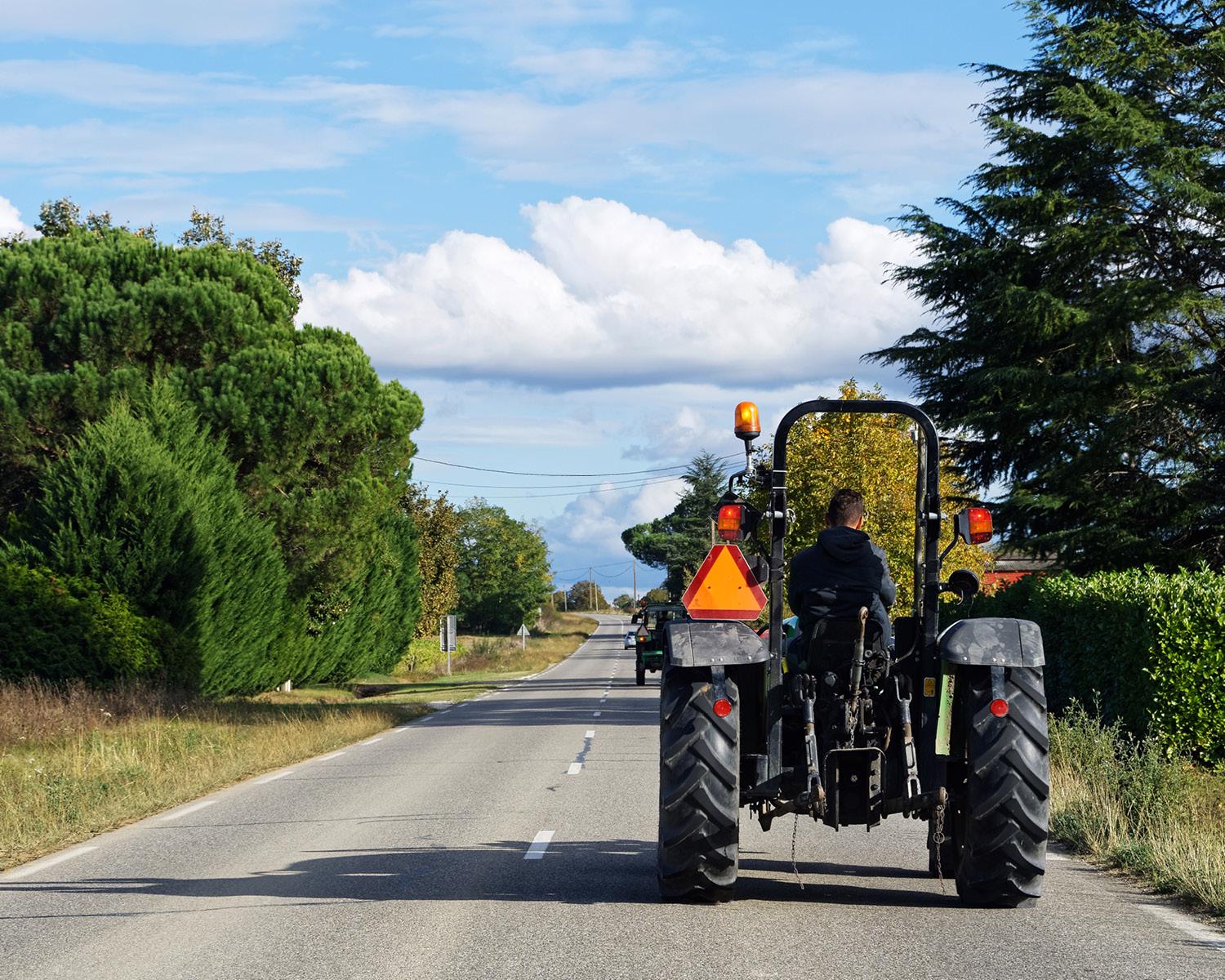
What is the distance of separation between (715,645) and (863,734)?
956 mm

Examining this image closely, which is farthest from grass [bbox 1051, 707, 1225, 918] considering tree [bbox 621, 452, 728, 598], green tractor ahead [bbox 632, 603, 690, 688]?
tree [bbox 621, 452, 728, 598]

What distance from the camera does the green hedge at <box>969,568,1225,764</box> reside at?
13492 millimetres

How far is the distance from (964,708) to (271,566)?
28.8 meters

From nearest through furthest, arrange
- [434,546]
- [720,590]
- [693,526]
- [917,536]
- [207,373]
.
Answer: [917,536], [720,590], [207,373], [434,546], [693,526]

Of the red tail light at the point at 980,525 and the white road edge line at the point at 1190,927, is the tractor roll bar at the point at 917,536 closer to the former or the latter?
the red tail light at the point at 980,525

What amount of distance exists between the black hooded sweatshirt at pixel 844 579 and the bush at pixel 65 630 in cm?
2245

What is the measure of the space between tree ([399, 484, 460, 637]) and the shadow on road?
161 feet

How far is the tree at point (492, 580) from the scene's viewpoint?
12144cm

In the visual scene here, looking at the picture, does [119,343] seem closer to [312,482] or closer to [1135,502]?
[312,482]

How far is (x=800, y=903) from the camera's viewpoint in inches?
337

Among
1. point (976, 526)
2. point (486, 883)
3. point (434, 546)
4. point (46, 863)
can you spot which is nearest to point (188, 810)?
point (46, 863)

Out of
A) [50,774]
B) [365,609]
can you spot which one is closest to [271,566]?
[365,609]

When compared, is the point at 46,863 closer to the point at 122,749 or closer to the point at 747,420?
the point at 747,420

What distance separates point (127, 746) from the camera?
18219 millimetres
